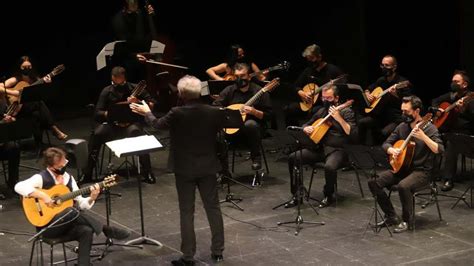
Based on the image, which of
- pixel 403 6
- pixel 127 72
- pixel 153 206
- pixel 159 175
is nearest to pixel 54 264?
pixel 153 206

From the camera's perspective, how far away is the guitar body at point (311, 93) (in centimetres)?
1217

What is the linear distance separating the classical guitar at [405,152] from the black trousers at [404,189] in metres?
0.13

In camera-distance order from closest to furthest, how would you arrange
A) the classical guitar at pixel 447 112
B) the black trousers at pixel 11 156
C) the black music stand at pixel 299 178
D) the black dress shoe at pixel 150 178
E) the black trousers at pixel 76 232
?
the black trousers at pixel 76 232 → the black music stand at pixel 299 178 → the classical guitar at pixel 447 112 → the black trousers at pixel 11 156 → the black dress shoe at pixel 150 178

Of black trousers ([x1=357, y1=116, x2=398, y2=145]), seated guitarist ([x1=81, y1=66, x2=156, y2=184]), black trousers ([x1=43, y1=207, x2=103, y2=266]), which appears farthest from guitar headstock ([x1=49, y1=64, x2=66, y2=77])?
black trousers ([x1=43, y1=207, x2=103, y2=266])

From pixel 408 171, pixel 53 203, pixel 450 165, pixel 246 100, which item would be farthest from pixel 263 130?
pixel 53 203

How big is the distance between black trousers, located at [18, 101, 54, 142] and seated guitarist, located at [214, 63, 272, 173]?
288 cm

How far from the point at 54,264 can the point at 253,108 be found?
3.72 m

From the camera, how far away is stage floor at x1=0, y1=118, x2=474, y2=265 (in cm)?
840

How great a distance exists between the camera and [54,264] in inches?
331

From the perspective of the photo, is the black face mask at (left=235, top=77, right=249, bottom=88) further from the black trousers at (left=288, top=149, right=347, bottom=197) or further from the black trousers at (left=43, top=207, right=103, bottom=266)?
the black trousers at (left=43, top=207, right=103, bottom=266)

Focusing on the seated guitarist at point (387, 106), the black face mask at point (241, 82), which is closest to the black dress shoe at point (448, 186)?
the seated guitarist at point (387, 106)

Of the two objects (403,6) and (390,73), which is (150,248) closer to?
(390,73)

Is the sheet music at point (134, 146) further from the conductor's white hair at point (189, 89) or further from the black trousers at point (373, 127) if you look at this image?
the black trousers at point (373, 127)

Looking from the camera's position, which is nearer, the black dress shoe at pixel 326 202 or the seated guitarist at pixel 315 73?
the black dress shoe at pixel 326 202
